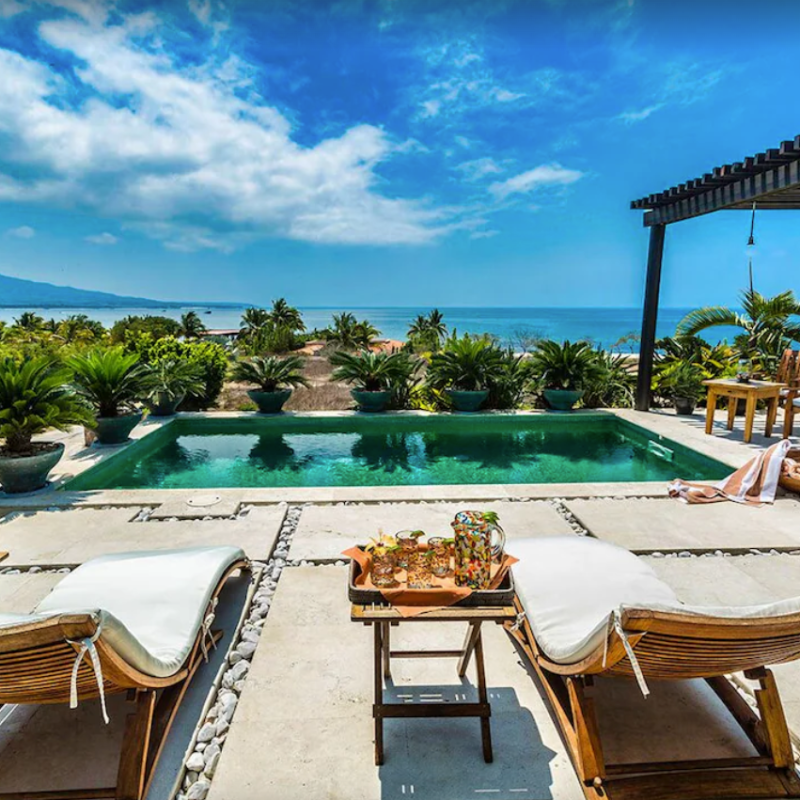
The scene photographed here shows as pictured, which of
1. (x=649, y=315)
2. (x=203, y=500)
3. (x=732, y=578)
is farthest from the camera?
(x=649, y=315)

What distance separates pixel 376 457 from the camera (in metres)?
6.79

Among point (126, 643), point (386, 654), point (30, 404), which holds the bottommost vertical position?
point (386, 654)

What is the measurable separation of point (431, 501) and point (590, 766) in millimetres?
2859

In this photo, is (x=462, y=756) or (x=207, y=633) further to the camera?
(x=207, y=633)

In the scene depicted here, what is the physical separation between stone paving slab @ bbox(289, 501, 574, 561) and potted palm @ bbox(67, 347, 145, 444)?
346 cm

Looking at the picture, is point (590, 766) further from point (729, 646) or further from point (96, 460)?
point (96, 460)

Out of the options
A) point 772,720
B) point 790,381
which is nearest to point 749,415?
point 790,381

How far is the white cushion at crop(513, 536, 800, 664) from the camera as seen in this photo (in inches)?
76.4

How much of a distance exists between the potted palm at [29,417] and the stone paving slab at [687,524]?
4.74 meters

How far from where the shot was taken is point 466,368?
28.4 ft

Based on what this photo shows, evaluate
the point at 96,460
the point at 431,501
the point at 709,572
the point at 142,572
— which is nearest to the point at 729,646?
the point at 709,572

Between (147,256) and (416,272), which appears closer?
(147,256)

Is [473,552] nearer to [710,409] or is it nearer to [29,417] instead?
[29,417]

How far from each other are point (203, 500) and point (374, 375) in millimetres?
4501
